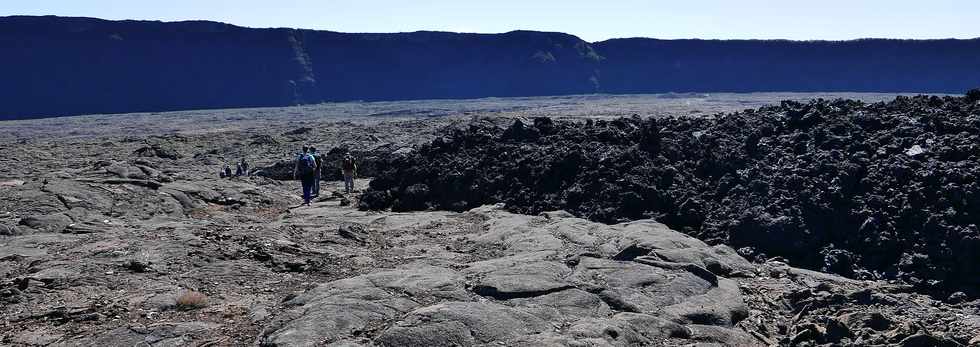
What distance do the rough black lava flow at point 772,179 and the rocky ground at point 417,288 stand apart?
691mm

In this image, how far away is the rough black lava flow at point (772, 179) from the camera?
37.4 ft

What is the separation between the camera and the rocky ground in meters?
7.73

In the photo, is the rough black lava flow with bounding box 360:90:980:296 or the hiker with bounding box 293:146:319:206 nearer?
the rough black lava flow with bounding box 360:90:980:296

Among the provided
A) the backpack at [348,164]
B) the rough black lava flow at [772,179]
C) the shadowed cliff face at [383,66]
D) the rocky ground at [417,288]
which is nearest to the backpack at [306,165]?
the rough black lava flow at [772,179]

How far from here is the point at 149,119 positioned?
8681cm

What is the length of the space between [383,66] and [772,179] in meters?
110

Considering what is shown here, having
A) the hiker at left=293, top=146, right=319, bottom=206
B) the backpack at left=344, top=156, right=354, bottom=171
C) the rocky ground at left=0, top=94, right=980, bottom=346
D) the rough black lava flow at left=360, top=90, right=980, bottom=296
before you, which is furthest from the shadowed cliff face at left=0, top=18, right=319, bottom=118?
the rocky ground at left=0, top=94, right=980, bottom=346

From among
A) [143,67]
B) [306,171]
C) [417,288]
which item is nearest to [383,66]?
[143,67]

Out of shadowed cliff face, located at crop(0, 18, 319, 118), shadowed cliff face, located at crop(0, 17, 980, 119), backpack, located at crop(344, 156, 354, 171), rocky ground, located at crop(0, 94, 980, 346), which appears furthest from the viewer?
shadowed cliff face, located at crop(0, 17, 980, 119)

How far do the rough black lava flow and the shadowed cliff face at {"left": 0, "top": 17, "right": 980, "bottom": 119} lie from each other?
9537 centimetres

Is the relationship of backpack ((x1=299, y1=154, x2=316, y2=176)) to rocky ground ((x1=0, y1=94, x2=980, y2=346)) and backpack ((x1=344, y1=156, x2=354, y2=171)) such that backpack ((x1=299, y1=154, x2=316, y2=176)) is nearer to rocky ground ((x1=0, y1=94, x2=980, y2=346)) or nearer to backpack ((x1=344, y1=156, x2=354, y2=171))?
backpack ((x1=344, y1=156, x2=354, y2=171))

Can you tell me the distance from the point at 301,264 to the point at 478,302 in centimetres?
325

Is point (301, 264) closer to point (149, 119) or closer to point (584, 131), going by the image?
point (584, 131)

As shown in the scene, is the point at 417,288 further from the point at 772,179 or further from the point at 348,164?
the point at 348,164
